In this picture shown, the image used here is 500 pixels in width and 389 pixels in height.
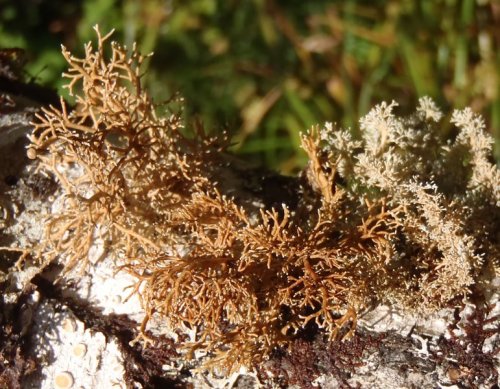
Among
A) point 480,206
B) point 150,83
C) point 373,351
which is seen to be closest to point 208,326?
point 373,351

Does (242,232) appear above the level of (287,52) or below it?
below

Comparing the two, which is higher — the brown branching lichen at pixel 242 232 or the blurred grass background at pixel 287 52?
the blurred grass background at pixel 287 52

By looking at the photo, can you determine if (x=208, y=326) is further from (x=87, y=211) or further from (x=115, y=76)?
(x=115, y=76)

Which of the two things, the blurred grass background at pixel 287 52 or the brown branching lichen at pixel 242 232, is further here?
the blurred grass background at pixel 287 52

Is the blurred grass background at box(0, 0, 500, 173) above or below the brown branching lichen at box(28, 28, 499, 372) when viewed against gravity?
above
